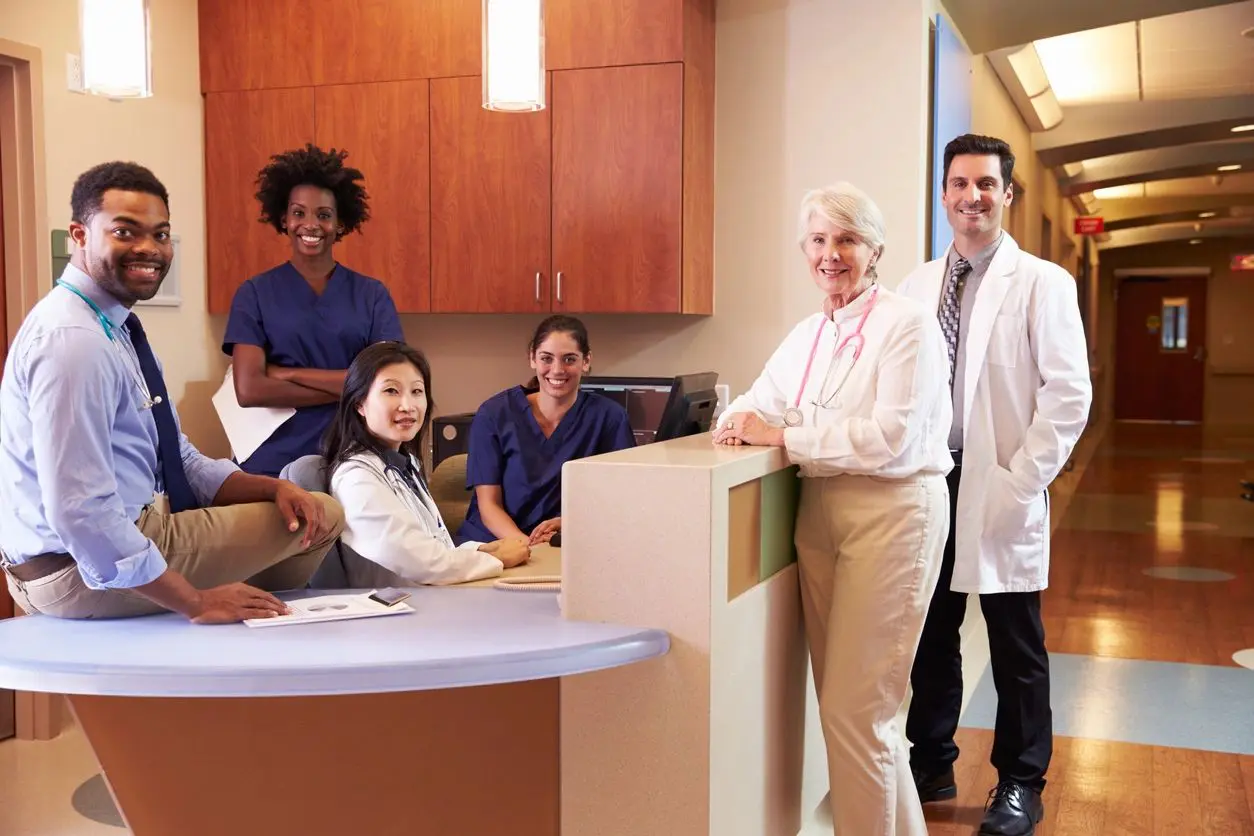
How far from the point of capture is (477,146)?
4809 mm

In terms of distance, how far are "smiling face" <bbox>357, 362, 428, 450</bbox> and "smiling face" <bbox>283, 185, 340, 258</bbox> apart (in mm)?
1129

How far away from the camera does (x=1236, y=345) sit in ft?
68.9

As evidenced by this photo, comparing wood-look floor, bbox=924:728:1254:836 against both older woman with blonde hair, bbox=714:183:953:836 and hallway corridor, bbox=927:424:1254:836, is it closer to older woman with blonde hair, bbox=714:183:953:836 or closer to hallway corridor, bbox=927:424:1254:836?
hallway corridor, bbox=927:424:1254:836

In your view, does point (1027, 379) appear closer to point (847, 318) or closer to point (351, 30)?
point (847, 318)

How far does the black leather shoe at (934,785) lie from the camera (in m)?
3.61

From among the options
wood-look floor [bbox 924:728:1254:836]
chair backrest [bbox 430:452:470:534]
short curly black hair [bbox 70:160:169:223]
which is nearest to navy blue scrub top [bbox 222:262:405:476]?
chair backrest [bbox 430:452:470:534]

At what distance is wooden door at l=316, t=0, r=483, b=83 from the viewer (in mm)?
4770

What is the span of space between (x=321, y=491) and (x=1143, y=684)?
3.40m

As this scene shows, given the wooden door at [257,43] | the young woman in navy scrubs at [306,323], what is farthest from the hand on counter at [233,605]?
the wooden door at [257,43]

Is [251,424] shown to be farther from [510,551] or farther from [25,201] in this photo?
[510,551]

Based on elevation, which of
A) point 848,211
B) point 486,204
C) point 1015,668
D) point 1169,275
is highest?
point 1169,275

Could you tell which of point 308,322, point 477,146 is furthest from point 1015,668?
point 477,146

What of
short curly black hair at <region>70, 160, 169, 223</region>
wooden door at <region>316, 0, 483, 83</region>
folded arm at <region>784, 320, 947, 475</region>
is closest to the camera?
short curly black hair at <region>70, 160, 169, 223</region>

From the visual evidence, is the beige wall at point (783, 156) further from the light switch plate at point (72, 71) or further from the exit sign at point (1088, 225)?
the exit sign at point (1088, 225)
